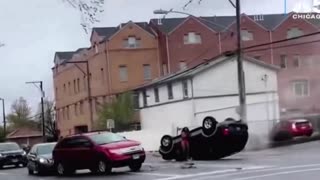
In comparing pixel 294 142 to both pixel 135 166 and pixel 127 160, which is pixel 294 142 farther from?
pixel 127 160

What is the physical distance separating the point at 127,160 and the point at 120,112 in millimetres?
42173

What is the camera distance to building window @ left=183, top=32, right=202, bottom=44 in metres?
73.0

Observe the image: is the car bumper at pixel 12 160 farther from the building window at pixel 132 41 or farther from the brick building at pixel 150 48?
the building window at pixel 132 41

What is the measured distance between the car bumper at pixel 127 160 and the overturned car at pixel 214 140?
527cm

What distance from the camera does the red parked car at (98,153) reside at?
24203 mm

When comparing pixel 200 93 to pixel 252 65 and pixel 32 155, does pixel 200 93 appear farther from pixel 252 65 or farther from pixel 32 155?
pixel 32 155

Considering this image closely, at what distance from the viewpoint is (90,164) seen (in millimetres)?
25266

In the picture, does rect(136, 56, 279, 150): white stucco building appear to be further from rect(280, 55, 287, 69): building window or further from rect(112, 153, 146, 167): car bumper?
rect(112, 153, 146, 167): car bumper

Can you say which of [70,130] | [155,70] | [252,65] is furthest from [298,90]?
[70,130]

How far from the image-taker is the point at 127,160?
24219mm

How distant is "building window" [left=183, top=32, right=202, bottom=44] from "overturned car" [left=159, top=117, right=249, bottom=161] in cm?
4313

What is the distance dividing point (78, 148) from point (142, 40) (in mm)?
46426

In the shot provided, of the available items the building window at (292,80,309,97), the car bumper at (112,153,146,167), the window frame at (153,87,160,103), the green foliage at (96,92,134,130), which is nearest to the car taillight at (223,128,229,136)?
the building window at (292,80,309,97)

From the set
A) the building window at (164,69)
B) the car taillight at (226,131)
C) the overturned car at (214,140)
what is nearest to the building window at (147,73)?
the building window at (164,69)
